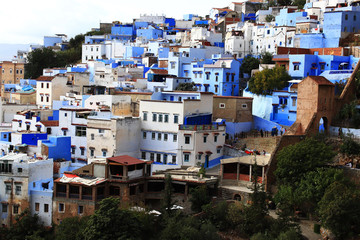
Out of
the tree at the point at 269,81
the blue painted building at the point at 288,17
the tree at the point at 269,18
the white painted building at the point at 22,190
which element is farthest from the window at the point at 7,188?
the tree at the point at 269,18

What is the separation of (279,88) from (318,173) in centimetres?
1271

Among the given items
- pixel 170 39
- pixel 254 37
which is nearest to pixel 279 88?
pixel 254 37

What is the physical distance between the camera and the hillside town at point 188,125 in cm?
2778

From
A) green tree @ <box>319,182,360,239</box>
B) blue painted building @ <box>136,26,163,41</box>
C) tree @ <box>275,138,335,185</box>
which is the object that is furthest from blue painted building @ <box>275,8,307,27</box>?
green tree @ <box>319,182,360,239</box>

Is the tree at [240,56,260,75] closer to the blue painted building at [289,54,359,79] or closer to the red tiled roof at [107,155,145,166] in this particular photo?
the blue painted building at [289,54,359,79]

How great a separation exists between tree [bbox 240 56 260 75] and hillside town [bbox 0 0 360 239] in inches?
3.8

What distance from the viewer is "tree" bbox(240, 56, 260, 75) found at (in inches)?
1777

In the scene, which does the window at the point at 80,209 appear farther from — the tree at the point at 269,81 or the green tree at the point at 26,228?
the tree at the point at 269,81

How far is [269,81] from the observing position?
3750 cm

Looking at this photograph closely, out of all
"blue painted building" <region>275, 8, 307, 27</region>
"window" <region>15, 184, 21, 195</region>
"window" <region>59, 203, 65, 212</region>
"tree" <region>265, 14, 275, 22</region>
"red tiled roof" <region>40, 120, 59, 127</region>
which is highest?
"tree" <region>265, 14, 275, 22</region>

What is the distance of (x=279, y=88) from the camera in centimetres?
3769

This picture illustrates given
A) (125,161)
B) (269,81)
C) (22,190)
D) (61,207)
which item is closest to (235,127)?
(269,81)

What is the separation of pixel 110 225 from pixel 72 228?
2.33 metres

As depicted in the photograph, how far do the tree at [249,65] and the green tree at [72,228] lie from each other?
74.1 ft
